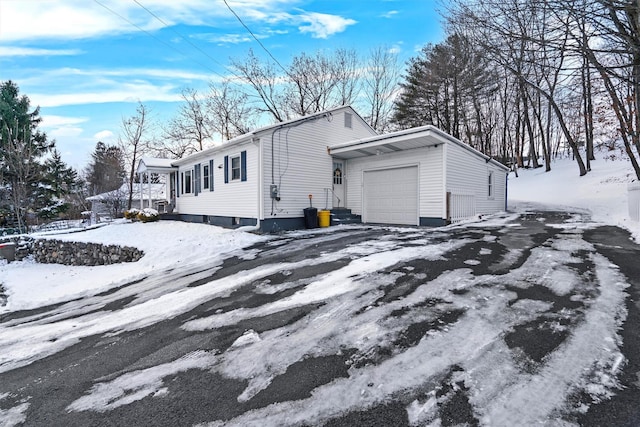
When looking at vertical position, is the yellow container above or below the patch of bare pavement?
above

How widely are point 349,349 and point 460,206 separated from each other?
9.58 metres

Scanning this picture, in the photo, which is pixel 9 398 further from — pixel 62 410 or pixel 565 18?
pixel 565 18

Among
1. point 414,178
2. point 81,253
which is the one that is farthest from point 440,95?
point 81,253

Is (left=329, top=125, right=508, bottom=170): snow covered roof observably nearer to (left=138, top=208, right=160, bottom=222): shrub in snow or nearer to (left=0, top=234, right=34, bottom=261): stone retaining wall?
(left=138, top=208, right=160, bottom=222): shrub in snow

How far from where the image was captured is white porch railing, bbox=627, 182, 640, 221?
8.52 metres

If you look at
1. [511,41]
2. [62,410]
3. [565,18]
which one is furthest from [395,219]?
[62,410]

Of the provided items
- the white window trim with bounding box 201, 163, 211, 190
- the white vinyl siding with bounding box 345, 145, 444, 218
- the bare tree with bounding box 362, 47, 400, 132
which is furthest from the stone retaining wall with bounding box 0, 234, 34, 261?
the bare tree with bounding box 362, 47, 400, 132

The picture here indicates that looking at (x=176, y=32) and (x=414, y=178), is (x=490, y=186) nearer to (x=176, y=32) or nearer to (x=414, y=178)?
(x=414, y=178)

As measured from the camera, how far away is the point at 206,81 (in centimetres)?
2614

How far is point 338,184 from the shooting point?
12.9m

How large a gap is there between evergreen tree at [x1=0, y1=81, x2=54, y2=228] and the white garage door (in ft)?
58.3

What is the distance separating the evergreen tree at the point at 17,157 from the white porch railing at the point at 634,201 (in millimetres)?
25095

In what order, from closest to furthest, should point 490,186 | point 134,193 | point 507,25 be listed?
1. point 507,25
2. point 490,186
3. point 134,193

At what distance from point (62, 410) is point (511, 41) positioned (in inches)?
373
